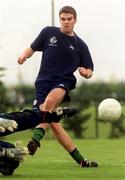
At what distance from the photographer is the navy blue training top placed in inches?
419

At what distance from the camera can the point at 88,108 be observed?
27766 millimetres

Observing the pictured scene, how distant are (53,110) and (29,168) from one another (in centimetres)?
142

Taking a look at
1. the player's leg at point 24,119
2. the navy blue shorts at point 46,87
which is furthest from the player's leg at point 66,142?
the player's leg at point 24,119

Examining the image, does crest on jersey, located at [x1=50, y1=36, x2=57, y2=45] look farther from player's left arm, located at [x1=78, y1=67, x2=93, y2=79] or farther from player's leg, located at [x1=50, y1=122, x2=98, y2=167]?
player's leg, located at [x1=50, y1=122, x2=98, y2=167]

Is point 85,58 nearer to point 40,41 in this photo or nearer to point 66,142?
point 40,41

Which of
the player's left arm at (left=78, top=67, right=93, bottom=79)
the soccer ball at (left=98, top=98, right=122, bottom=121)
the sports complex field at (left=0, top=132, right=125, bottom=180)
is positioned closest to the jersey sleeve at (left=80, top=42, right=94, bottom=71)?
the player's left arm at (left=78, top=67, right=93, bottom=79)

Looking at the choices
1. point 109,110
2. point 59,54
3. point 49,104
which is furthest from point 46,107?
point 109,110

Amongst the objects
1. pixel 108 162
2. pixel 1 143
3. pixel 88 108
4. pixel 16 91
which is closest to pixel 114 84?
pixel 16 91

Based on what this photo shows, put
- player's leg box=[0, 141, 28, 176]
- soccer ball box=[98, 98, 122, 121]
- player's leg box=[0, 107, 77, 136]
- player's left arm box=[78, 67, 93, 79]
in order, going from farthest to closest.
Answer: soccer ball box=[98, 98, 122, 121] → player's left arm box=[78, 67, 93, 79] → player's leg box=[0, 141, 28, 176] → player's leg box=[0, 107, 77, 136]

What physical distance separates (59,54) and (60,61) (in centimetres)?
9

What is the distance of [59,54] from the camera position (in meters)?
10.7

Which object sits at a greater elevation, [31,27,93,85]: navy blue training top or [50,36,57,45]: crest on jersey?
[50,36,57,45]: crest on jersey

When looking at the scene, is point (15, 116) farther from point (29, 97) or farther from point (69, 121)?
point (29, 97)

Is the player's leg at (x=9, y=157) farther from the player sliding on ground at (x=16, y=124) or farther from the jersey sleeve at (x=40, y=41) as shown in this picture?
the jersey sleeve at (x=40, y=41)
